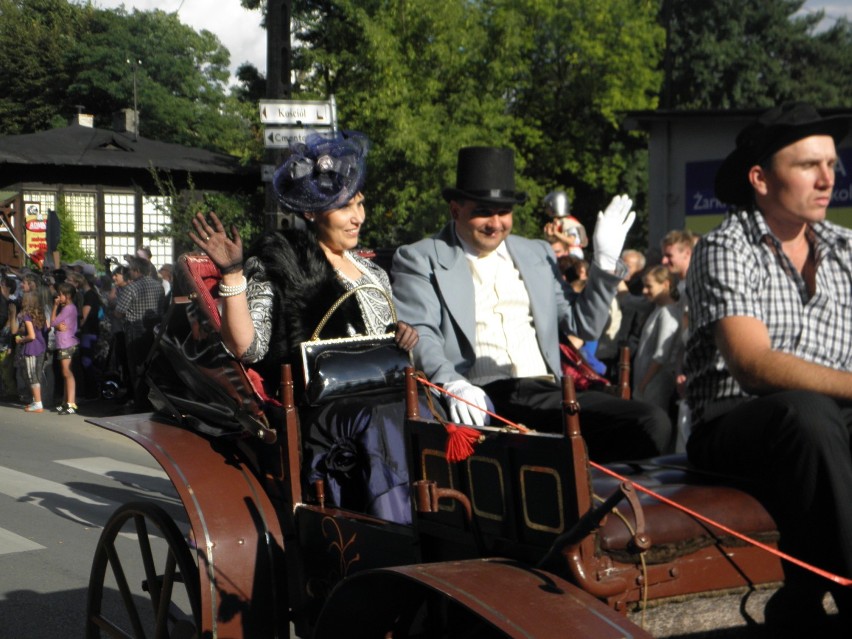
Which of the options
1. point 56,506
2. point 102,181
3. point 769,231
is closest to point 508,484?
point 769,231

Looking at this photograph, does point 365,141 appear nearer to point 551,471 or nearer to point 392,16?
point 551,471

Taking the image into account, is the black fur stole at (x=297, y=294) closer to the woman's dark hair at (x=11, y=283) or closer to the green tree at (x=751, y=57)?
the woman's dark hair at (x=11, y=283)

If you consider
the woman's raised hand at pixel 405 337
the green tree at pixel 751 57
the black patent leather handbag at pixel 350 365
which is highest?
the green tree at pixel 751 57

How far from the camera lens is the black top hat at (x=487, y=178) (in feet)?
13.5

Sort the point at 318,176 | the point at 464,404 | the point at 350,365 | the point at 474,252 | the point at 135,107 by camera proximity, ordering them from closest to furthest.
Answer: the point at 464,404 < the point at 350,365 < the point at 318,176 < the point at 474,252 < the point at 135,107

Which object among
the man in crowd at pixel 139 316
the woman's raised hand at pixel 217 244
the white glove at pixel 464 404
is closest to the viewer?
the white glove at pixel 464 404

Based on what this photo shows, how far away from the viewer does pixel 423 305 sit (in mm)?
3988

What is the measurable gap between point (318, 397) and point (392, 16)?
2541 centimetres

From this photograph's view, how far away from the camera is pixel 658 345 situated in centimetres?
692

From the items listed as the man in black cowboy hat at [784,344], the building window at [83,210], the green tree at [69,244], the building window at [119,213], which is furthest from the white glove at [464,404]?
the building window at [119,213]

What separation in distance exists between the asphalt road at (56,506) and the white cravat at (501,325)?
237 cm

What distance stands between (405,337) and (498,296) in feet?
1.87

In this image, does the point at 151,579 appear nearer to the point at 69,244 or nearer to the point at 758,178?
the point at 758,178

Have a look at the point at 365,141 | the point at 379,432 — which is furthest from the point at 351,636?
the point at 365,141
